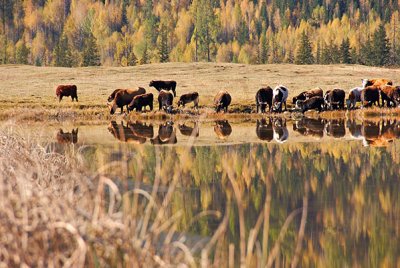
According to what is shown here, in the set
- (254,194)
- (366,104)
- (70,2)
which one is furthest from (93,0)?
(254,194)

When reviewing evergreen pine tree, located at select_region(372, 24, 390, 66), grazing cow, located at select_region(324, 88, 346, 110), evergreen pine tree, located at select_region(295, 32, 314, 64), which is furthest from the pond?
evergreen pine tree, located at select_region(372, 24, 390, 66)

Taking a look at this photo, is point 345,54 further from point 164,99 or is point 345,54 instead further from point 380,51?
point 164,99

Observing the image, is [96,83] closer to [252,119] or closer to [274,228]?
[252,119]

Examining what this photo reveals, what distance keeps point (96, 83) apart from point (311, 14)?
386 feet

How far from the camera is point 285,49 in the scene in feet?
488

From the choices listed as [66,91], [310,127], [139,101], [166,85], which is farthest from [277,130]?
[166,85]

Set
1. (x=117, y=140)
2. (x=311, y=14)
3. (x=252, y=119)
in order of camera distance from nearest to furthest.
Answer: (x=117, y=140) < (x=252, y=119) < (x=311, y=14)

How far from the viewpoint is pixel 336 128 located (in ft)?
97.5

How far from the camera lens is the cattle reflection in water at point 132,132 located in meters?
25.5

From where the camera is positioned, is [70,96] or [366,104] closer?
[366,104]

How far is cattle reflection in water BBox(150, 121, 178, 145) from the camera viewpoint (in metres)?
23.8

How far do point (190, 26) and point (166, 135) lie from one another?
131 m

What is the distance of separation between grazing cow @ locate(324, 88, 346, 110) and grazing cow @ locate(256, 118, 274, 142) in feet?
13.3

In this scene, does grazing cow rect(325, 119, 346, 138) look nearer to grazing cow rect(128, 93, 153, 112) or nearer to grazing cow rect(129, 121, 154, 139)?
grazing cow rect(129, 121, 154, 139)
